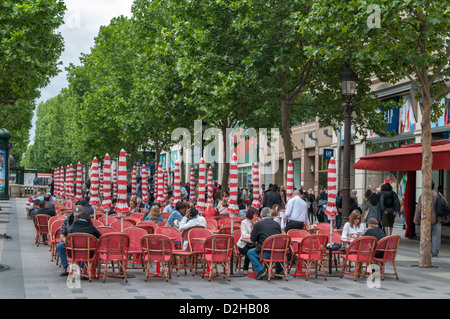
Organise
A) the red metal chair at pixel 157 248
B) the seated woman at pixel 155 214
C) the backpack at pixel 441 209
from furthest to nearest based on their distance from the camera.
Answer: the backpack at pixel 441 209 < the seated woman at pixel 155 214 < the red metal chair at pixel 157 248

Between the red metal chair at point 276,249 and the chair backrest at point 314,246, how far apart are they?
0.50 m

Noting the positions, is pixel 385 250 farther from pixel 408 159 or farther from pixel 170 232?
pixel 408 159

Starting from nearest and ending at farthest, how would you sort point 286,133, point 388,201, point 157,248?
1. point 157,248
2. point 388,201
3. point 286,133

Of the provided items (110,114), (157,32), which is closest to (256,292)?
(157,32)

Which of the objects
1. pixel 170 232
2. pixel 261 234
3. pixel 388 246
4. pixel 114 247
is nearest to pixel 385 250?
pixel 388 246

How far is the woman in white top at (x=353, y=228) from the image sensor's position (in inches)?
602

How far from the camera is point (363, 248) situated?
46.2ft

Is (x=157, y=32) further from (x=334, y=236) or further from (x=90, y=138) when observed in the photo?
(x=334, y=236)

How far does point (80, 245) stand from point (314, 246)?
4959mm

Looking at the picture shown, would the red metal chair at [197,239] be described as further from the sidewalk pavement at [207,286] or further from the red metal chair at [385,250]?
the red metal chair at [385,250]

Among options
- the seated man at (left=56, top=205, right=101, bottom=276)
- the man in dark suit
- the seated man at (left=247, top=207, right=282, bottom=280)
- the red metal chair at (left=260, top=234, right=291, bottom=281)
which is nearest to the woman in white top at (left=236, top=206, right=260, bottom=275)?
the seated man at (left=247, top=207, right=282, bottom=280)

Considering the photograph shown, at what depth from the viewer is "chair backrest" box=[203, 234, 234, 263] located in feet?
45.4

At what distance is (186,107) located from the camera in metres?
32.8

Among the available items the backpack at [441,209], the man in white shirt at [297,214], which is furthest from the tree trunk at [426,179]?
the man in white shirt at [297,214]
